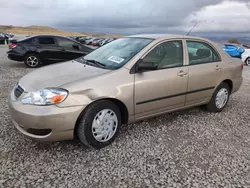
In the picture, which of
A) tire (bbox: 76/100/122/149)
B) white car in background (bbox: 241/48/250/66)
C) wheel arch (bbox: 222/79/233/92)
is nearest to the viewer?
tire (bbox: 76/100/122/149)

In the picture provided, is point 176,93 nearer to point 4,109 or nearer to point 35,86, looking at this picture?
point 35,86

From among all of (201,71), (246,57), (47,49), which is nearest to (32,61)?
(47,49)

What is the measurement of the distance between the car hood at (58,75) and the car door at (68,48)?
6.36m

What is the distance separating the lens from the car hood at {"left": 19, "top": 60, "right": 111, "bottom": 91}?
2.92 metres

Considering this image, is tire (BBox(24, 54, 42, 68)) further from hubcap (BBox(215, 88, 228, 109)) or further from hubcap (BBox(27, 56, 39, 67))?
hubcap (BBox(215, 88, 228, 109))

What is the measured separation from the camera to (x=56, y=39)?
9.72m

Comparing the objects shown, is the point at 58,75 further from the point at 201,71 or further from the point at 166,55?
the point at 201,71

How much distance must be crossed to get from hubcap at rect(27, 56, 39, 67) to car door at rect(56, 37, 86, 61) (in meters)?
1.12

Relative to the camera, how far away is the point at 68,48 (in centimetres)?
980

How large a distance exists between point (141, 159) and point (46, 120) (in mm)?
1271

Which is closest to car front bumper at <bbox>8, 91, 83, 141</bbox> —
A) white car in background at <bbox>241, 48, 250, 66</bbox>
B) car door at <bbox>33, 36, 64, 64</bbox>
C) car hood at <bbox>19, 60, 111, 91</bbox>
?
car hood at <bbox>19, 60, 111, 91</bbox>

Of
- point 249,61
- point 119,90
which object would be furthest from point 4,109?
point 249,61

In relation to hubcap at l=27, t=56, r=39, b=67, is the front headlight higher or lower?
higher

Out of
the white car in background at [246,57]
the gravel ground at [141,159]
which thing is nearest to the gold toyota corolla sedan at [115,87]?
the gravel ground at [141,159]
